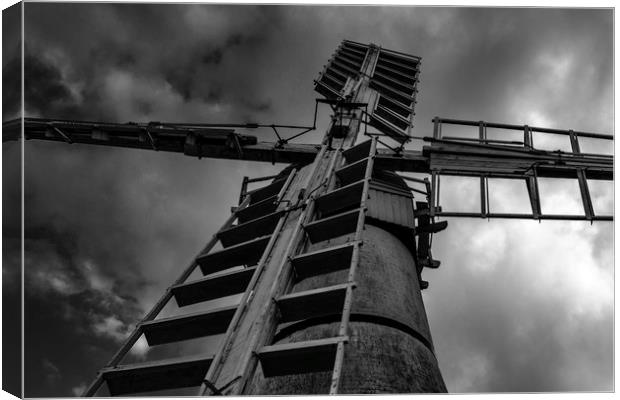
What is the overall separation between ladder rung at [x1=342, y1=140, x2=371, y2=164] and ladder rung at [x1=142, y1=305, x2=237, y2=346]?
17.7 feet

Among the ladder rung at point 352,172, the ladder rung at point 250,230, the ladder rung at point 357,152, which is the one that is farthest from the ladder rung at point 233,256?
the ladder rung at point 357,152

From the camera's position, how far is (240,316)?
731 centimetres

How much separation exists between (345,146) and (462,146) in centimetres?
257

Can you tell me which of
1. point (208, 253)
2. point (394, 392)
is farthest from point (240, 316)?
point (208, 253)

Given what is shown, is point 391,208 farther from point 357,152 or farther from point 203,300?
point 203,300

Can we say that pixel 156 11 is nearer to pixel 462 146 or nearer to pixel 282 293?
pixel 282 293

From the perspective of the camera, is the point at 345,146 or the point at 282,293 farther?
the point at 345,146

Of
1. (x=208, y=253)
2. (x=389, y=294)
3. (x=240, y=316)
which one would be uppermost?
(x=208, y=253)

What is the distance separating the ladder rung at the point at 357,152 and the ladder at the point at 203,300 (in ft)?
4.08

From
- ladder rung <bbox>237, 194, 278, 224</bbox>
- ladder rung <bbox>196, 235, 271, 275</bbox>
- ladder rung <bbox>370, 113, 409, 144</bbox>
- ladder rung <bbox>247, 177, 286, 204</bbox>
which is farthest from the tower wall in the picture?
ladder rung <bbox>370, 113, 409, 144</bbox>

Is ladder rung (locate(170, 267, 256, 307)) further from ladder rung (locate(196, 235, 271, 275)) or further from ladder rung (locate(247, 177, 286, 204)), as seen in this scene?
ladder rung (locate(247, 177, 286, 204))

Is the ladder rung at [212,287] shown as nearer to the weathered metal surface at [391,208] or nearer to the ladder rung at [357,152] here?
the weathered metal surface at [391,208]

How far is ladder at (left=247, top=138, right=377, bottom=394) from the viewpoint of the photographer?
6086 mm

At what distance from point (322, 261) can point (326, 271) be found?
19cm
